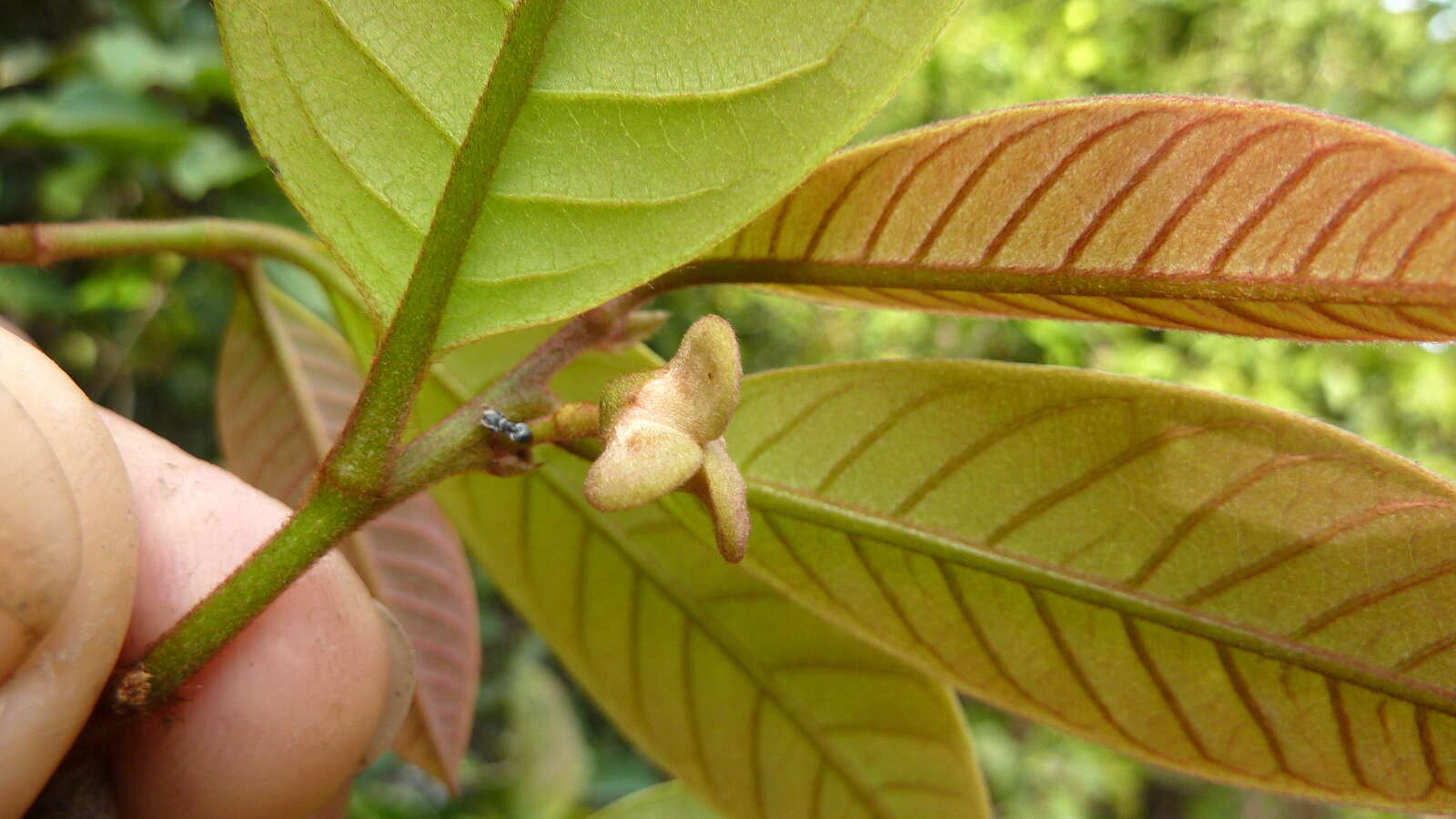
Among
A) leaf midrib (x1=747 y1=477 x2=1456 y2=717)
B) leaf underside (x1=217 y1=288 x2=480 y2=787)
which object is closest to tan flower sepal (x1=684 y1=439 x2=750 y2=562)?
leaf midrib (x1=747 y1=477 x2=1456 y2=717)

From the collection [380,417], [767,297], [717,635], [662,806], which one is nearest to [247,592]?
[380,417]

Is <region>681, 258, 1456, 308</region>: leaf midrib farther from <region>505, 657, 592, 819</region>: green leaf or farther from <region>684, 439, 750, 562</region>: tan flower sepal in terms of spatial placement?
<region>505, 657, 592, 819</region>: green leaf

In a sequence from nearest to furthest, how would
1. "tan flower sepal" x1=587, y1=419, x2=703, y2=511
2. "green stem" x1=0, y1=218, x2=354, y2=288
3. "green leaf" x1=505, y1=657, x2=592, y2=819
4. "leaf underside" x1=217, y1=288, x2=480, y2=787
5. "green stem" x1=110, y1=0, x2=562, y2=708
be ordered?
"tan flower sepal" x1=587, y1=419, x2=703, y2=511 → "green stem" x1=110, y1=0, x2=562, y2=708 → "green stem" x1=0, y1=218, x2=354, y2=288 → "leaf underside" x1=217, y1=288, x2=480, y2=787 → "green leaf" x1=505, y1=657, x2=592, y2=819

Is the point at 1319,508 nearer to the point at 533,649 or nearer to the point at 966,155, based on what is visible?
the point at 966,155

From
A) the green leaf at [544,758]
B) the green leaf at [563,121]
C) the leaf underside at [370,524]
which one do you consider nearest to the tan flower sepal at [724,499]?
the green leaf at [563,121]

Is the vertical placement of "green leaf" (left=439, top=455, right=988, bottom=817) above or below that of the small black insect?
below

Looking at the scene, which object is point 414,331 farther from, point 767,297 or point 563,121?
point 767,297

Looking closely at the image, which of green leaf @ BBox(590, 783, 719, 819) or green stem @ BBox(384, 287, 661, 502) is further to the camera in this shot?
green leaf @ BBox(590, 783, 719, 819)
